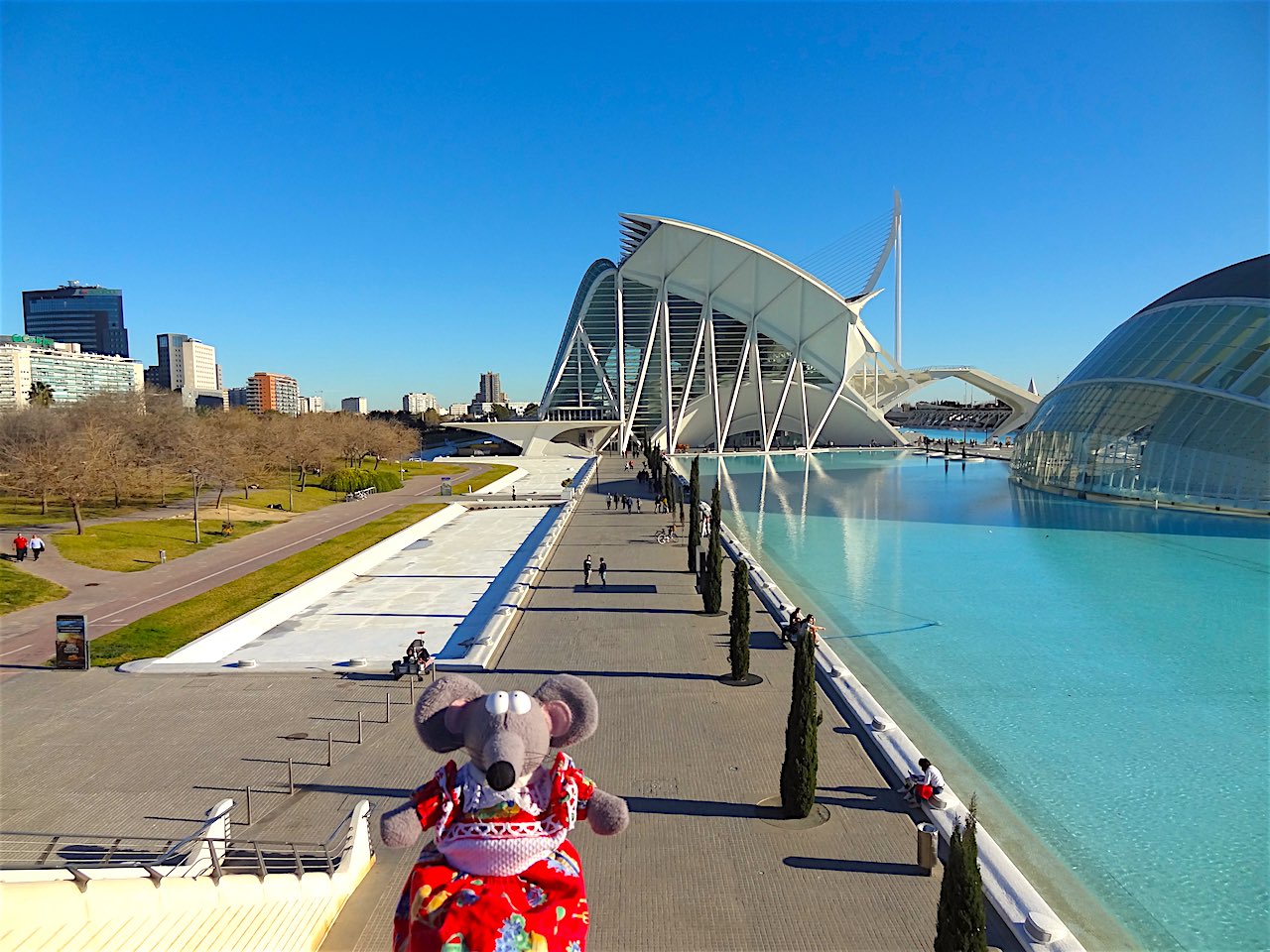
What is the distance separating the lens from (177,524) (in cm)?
2661

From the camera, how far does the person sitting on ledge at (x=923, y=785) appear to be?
7.59 m

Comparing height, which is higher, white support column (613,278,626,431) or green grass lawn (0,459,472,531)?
white support column (613,278,626,431)

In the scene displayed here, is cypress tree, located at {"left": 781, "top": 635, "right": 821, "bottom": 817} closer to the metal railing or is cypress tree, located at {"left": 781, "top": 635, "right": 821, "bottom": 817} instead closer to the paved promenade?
the paved promenade

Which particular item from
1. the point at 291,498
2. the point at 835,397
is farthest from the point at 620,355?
the point at 291,498

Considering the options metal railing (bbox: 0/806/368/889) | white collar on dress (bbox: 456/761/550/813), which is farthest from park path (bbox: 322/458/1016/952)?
white collar on dress (bbox: 456/761/550/813)

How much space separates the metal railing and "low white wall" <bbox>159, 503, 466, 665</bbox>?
629 centimetres

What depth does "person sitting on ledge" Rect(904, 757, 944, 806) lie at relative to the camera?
7.59 metres

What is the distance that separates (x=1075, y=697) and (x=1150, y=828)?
355 cm

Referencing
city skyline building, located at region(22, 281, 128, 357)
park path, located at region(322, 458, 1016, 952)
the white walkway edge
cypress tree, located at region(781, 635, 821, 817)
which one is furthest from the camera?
city skyline building, located at region(22, 281, 128, 357)

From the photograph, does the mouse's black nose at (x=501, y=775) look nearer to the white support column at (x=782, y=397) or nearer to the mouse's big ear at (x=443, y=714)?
the mouse's big ear at (x=443, y=714)

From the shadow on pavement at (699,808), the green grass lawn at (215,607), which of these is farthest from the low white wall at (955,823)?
the green grass lawn at (215,607)

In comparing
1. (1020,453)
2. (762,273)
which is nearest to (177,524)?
(1020,453)

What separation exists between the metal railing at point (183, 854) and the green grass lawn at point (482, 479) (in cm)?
3273

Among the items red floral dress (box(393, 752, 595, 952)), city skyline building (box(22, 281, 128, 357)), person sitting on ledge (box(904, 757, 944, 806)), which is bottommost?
person sitting on ledge (box(904, 757, 944, 806))
